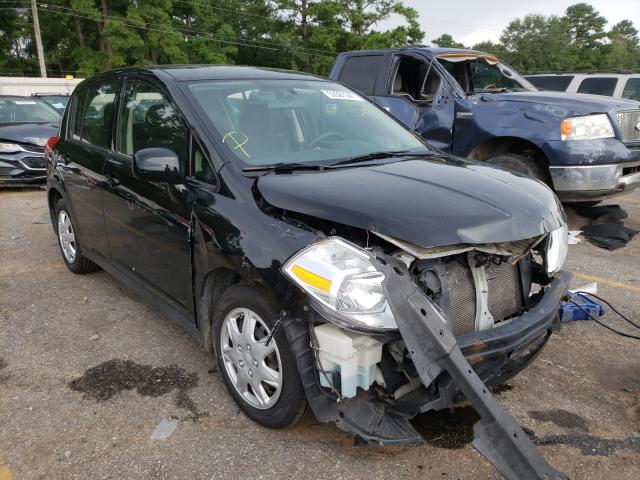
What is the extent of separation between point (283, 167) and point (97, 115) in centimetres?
212

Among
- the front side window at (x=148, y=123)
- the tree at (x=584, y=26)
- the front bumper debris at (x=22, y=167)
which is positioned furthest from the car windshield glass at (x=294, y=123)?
the tree at (x=584, y=26)

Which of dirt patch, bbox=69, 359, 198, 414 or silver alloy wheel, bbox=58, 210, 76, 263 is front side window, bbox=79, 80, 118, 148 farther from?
dirt patch, bbox=69, 359, 198, 414

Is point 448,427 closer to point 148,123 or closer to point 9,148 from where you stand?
point 148,123

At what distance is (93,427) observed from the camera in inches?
111

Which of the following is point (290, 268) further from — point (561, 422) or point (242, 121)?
point (561, 422)

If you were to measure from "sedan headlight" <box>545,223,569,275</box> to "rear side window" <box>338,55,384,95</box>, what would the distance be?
4.58m

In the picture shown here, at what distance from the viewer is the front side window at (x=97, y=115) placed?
13.1 ft

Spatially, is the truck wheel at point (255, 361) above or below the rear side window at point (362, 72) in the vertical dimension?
below


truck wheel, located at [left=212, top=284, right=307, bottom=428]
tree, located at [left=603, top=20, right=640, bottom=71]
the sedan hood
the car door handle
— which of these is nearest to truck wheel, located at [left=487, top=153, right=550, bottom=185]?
the sedan hood

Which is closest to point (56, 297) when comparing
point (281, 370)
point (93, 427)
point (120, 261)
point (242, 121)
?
point (120, 261)

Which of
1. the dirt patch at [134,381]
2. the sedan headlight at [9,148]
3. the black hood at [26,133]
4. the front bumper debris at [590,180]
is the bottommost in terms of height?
the sedan headlight at [9,148]

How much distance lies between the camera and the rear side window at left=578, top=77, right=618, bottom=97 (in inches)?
424

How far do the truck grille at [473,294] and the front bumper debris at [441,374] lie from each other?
0.15 metres

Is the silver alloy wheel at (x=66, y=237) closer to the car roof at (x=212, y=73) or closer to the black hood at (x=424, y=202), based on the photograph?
the car roof at (x=212, y=73)
